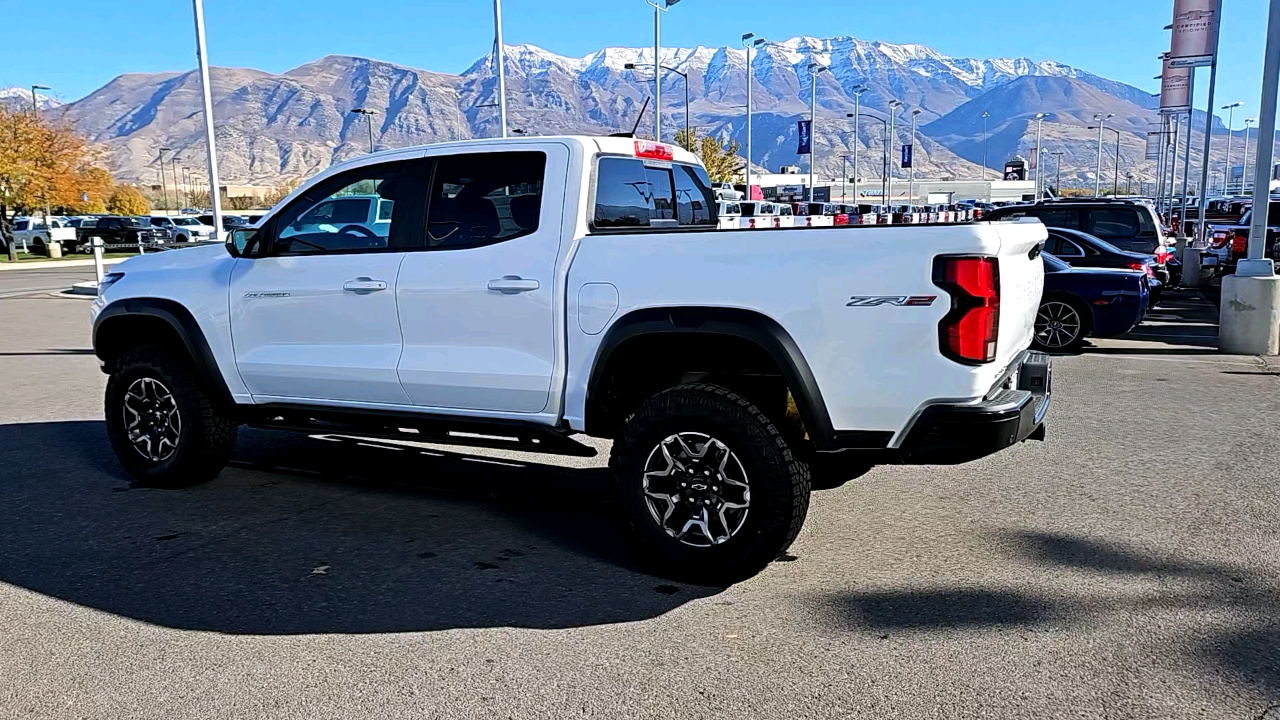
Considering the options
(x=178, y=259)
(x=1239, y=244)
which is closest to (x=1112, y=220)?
(x=1239, y=244)

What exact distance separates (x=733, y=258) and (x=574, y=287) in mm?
803

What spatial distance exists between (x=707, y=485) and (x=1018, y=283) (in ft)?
5.31

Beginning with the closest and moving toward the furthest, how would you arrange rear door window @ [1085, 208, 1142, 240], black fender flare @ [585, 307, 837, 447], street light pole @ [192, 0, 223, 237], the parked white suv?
black fender flare @ [585, 307, 837, 447] < rear door window @ [1085, 208, 1142, 240] < street light pole @ [192, 0, 223, 237] < the parked white suv

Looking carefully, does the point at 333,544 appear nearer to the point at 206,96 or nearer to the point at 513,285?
the point at 513,285

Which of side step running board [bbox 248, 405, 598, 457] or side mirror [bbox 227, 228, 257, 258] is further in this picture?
side mirror [bbox 227, 228, 257, 258]

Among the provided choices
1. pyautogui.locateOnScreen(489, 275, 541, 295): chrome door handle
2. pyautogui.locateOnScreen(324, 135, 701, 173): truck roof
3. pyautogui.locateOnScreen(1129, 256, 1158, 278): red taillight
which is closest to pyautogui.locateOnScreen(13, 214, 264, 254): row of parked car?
pyautogui.locateOnScreen(1129, 256, 1158, 278): red taillight

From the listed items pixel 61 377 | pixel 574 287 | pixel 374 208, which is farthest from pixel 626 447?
pixel 61 377

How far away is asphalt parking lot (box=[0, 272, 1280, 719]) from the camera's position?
3723 mm

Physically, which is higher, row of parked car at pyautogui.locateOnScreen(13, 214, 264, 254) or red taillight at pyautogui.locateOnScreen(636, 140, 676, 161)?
red taillight at pyautogui.locateOnScreen(636, 140, 676, 161)

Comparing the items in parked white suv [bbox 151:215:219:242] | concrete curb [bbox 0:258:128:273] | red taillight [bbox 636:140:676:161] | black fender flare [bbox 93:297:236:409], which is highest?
red taillight [bbox 636:140:676:161]

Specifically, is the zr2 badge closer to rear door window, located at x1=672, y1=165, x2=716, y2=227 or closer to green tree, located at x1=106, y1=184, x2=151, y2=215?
rear door window, located at x1=672, y1=165, x2=716, y2=227

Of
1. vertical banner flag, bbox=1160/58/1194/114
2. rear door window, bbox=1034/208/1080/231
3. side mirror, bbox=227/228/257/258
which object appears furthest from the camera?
vertical banner flag, bbox=1160/58/1194/114

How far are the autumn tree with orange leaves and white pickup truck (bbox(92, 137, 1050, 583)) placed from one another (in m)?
39.0

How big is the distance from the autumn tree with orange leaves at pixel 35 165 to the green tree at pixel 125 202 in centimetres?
3216
